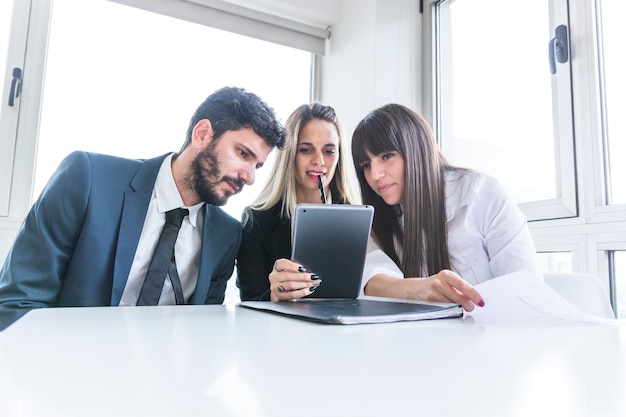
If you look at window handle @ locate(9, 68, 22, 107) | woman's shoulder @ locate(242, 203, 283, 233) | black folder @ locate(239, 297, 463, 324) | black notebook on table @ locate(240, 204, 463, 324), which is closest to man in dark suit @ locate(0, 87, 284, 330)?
woman's shoulder @ locate(242, 203, 283, 233)

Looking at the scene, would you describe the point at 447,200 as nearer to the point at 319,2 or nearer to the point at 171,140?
the point at 171,140

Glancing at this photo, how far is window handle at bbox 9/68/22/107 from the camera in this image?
67.7 inches

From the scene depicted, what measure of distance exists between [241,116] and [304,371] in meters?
1.08

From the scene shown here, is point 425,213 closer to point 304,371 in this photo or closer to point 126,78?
point 304,371

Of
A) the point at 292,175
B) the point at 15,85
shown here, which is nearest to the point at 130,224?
the point at 292,175

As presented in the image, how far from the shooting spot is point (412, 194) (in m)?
1.17

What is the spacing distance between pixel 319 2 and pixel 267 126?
4.55 ft

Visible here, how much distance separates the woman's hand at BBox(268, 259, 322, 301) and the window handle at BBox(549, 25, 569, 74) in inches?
50.1

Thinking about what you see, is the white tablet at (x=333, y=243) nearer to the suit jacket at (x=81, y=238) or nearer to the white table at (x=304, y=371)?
the white table at (x=304, y=371)

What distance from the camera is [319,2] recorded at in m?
2.34

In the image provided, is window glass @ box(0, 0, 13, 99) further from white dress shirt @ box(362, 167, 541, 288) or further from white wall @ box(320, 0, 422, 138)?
white dress shirt @ box(362, 167, 541, 288)

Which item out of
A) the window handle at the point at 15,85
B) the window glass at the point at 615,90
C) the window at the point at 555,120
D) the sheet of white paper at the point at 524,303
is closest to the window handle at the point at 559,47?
the window at the point at 555,120

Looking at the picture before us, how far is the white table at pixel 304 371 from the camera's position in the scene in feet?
0.64

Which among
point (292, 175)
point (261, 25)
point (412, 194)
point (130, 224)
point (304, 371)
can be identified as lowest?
point (304, 371)
